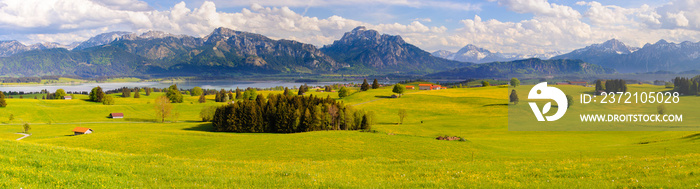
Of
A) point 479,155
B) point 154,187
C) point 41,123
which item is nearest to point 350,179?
point 154,187

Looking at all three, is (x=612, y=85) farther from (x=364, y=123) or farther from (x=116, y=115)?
(x=116, y=115)

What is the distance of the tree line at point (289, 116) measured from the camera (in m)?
74.1

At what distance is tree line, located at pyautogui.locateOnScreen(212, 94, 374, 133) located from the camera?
243ft

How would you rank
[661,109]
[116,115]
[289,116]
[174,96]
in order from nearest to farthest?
[661,109], [289,116], [116,115], [174,96]

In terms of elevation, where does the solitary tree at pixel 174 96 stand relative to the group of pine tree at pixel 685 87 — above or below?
below

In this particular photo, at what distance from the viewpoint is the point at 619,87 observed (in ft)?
177

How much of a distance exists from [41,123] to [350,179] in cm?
12536

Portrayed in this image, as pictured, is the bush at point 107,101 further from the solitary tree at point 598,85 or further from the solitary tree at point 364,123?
the solitary tree at point 598,85

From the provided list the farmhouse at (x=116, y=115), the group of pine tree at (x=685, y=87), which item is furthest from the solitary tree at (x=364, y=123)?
the farmhouse at (x=116, y=115)

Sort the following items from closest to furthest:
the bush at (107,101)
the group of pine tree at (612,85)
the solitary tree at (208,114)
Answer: the group of pine tree at (612,85) < the solitary tree at (208,114) < the bush at (107,101)

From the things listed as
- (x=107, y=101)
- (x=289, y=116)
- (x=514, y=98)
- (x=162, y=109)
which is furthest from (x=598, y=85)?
(x=107, y=101)

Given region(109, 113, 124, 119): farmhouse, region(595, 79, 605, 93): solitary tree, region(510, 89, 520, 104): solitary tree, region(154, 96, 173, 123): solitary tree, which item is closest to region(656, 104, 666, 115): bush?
region(595, 79, 605, 93): solitary tree

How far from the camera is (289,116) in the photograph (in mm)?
73938

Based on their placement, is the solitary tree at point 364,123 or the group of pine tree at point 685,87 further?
the solitary tree at point 364,123
